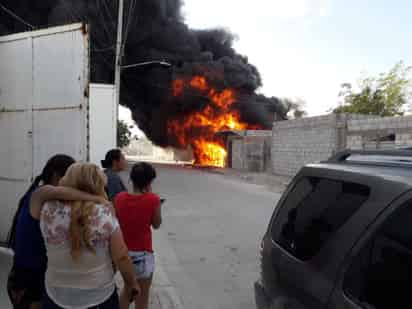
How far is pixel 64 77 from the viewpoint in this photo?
350 cm

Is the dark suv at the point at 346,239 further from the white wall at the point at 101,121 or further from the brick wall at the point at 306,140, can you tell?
the brick wall at the point at 306,140

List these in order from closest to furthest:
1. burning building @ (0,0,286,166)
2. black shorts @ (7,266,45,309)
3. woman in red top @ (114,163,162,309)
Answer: black shorts @ (7,266,45,309) → woman in red top @ (114,163,162,309) → burning building @ (0,0,286,166)

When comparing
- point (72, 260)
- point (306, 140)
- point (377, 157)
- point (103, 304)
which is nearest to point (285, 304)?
point (377, 157)

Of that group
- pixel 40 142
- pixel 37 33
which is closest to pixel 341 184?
pixel 40 142

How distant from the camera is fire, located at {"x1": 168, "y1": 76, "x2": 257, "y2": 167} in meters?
32.0

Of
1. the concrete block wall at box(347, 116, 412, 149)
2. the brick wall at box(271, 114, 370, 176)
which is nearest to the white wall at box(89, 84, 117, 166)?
the concrete block wall at box(347, 116, 412, 149)

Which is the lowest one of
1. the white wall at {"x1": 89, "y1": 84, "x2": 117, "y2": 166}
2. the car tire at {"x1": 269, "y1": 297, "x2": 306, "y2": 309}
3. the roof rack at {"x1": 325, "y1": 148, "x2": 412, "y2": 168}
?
the car tire at {"x1": 269, "y1": 297, "x2": 306, "y2": 309}

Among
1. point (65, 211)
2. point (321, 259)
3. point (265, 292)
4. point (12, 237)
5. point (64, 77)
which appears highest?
point (64, 77)

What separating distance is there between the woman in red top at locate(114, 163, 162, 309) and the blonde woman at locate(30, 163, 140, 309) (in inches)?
30.5

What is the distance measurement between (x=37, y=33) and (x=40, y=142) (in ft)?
3.67

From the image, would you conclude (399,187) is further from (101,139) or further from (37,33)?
Result: (101,139)

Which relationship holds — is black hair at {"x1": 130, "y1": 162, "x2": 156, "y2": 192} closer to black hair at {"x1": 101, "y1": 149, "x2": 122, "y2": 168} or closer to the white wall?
black hair at {"x1": 101, "y1": 149, "x2": 122, "y2": 168}

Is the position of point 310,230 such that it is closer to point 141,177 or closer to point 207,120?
point 141,177

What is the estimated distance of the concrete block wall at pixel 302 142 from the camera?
51.8ft
